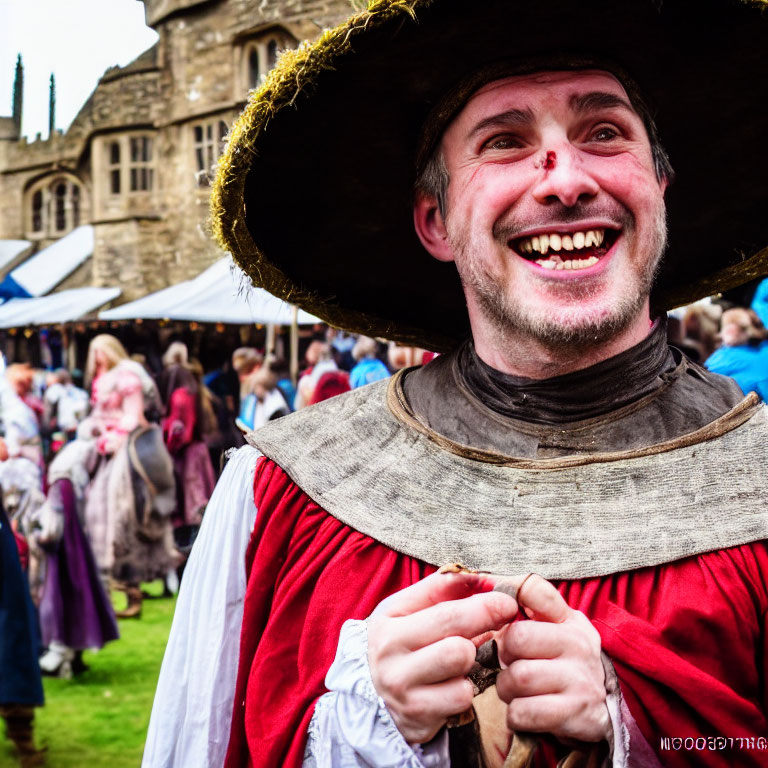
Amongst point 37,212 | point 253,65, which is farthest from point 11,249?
point 253,65

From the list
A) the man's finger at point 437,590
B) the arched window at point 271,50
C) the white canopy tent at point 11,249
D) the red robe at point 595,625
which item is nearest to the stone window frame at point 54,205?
the white canopy tent at point 11,249

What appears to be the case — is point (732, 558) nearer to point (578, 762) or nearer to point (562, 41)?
point (578, 762)

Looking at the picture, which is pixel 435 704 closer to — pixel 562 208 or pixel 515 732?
pixel 515 732

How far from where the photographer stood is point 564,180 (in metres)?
1.45

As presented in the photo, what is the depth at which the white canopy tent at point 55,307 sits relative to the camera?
936 cm

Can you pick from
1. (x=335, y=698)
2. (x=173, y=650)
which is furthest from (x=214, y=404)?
(x=335, y=698)

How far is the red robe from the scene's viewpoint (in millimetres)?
1156

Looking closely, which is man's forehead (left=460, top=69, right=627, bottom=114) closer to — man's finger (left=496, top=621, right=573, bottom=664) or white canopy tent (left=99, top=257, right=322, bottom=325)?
man's finger (left=496, top=621, right=573, bottom=664)

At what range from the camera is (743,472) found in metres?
1.37

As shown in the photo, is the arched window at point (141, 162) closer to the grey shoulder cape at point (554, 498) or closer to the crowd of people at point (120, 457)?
the crowd of people at point (120, 457)

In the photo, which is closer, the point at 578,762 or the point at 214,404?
the point at 578,762

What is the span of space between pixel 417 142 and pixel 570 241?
55 cm

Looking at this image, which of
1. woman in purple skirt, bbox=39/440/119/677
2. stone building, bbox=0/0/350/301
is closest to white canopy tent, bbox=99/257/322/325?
stone building, bbox=0/0/350/301

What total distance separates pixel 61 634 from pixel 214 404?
2.54m
